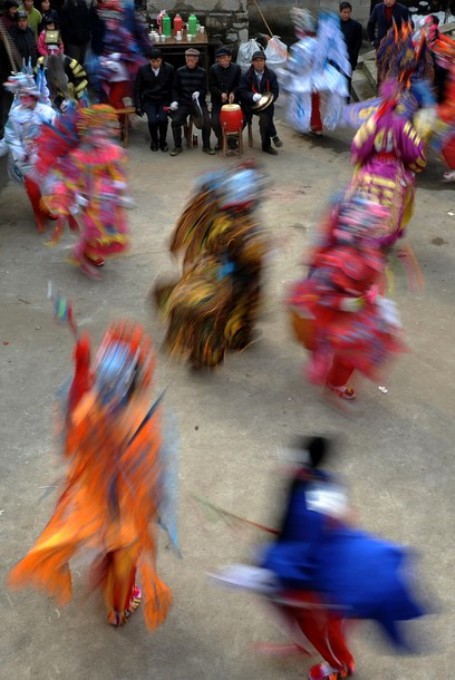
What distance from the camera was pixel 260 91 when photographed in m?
8.51

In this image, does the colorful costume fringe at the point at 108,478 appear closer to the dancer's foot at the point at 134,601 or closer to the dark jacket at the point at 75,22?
the dancer's foot at the point at 134,601

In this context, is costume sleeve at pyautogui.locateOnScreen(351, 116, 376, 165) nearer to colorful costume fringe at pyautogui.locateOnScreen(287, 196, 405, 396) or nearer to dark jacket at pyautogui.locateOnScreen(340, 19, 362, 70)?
colorful costume fringe at pyautogui.locateOnScreen(287, 196, 405, 396)

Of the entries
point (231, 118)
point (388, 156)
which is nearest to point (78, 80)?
point (231, 118)

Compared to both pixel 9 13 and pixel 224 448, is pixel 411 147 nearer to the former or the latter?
pixel 224 448

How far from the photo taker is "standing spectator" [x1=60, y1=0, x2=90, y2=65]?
32.1 feet

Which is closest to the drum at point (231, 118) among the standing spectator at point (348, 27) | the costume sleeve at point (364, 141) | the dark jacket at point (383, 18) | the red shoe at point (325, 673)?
the standing spectator at point (348, 27)

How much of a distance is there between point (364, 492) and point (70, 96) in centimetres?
604

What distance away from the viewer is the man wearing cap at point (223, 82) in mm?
8406

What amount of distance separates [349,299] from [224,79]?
5.26 meters

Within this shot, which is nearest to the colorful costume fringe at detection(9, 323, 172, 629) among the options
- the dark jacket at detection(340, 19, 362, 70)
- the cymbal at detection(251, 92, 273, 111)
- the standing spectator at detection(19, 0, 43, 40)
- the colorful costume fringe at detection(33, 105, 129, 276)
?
the colorful costume fringe at detection(33, 105, 129, 276)

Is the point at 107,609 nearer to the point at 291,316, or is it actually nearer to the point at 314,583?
the point at 314,583

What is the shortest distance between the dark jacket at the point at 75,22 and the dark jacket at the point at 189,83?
7.39 feet

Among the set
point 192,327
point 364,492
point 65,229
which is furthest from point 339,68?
point 364,492

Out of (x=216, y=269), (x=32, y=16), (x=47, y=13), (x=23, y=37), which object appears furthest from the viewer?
(x=32, y=16)
